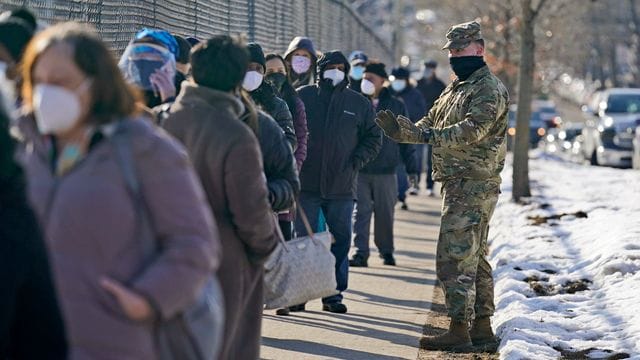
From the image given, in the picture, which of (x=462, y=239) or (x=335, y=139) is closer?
(x=462, y=239)

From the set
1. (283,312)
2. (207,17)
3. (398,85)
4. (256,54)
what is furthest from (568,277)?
(398,85)

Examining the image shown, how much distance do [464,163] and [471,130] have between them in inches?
11.3

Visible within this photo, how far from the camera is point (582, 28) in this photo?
58719mm

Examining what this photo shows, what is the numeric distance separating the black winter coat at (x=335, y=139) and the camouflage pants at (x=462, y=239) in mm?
2094

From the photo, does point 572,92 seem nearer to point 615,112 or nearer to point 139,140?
point 615,112

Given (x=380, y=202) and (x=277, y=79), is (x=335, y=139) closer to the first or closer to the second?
(x=277, y=79)

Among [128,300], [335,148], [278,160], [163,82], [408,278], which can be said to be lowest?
[408,278]

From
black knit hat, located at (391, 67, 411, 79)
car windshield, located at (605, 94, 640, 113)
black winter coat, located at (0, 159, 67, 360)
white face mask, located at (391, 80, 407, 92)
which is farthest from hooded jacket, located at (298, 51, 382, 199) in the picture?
car windshield, located at (605, 94, 640, 113)

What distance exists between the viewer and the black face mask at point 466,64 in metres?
8.41

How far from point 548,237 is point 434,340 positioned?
5043mm

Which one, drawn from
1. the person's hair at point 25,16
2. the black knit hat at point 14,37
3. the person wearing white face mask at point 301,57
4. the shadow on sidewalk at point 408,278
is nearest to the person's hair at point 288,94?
the person wearing white face mask at point 301,57

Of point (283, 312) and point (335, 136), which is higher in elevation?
point (335, 136)

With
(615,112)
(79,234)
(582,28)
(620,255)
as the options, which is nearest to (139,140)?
(79,234)

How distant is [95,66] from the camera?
12.7 ft
